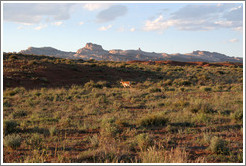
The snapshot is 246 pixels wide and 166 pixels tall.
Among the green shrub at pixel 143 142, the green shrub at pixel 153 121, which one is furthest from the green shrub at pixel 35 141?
the green shrub at pixel 153 121

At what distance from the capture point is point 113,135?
6574 millimetres

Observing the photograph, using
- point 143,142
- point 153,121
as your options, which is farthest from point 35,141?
point 153,121

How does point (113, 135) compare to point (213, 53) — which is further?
point (213, 53)

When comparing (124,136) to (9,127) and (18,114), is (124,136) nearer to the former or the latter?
(9,127)

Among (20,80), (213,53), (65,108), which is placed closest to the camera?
(65,108)

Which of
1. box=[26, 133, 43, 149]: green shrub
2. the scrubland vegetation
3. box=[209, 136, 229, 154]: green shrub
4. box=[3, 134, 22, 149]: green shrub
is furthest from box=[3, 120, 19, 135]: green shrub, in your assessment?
box=[209, 136, 229, 154]: green shrub

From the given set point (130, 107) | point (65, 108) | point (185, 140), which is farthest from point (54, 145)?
point (130, 107)

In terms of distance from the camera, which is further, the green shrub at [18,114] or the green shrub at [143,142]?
the green shrub at [18,114]

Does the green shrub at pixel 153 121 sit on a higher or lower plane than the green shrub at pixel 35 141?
higher

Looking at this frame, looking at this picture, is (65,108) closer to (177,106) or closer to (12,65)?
(177,106)

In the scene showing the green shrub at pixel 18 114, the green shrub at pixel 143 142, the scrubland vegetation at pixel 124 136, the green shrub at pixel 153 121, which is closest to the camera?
the scrubland vegetation at pixel 124 136

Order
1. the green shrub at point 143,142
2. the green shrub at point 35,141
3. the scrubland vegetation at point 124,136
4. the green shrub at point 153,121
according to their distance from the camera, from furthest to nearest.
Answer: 1. the green shrub at point 153,121
2. the green shrub at point 35,141
3. the green shrub at point 143,142
4. the scrubland vegetation at point 124,136

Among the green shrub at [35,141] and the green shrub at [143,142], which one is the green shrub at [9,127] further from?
the green shrub at [143,142]

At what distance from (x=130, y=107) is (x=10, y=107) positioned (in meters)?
6.78
